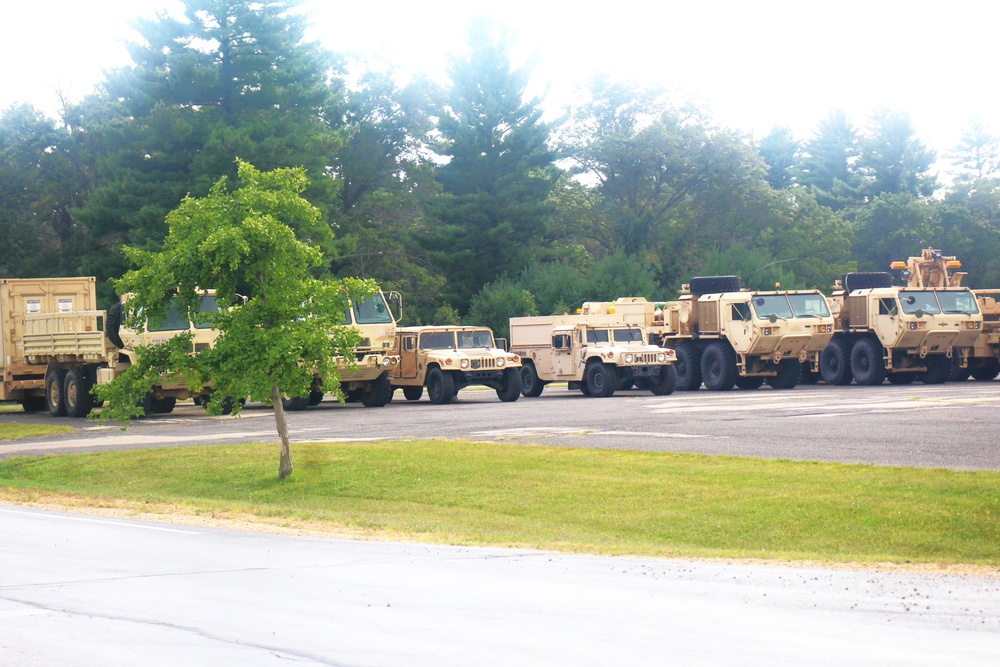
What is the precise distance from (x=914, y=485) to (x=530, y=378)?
78.2ft

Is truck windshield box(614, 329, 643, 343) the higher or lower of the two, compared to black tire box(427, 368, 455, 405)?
higher

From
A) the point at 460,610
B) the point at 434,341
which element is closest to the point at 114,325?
the point at 434,341

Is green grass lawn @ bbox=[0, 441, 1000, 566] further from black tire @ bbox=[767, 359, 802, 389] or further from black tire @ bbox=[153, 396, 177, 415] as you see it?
black tire @ bbox=[767, 359, 802, 389]

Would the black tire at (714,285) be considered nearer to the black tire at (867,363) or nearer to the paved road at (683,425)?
the black tire at (867,363)

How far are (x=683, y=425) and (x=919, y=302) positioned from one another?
17.5 metres

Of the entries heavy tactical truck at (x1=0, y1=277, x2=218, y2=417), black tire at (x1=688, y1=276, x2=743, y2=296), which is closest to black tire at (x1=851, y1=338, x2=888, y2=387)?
black tire at (x1=688, y1=276, x2=743, y2=296)

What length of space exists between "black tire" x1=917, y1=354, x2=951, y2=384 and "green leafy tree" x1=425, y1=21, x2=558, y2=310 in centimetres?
2853

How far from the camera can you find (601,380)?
117 ft

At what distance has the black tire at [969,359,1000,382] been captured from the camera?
40750 millimetres

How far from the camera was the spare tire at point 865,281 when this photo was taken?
41.9 meters

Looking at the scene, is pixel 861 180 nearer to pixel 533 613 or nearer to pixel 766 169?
pixel 766 169

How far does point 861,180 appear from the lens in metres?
106

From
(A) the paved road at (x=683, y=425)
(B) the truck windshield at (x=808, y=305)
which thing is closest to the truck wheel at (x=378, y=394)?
(A) the paved road at (x=683, y=425)

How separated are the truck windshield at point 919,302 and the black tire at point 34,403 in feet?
79.5
